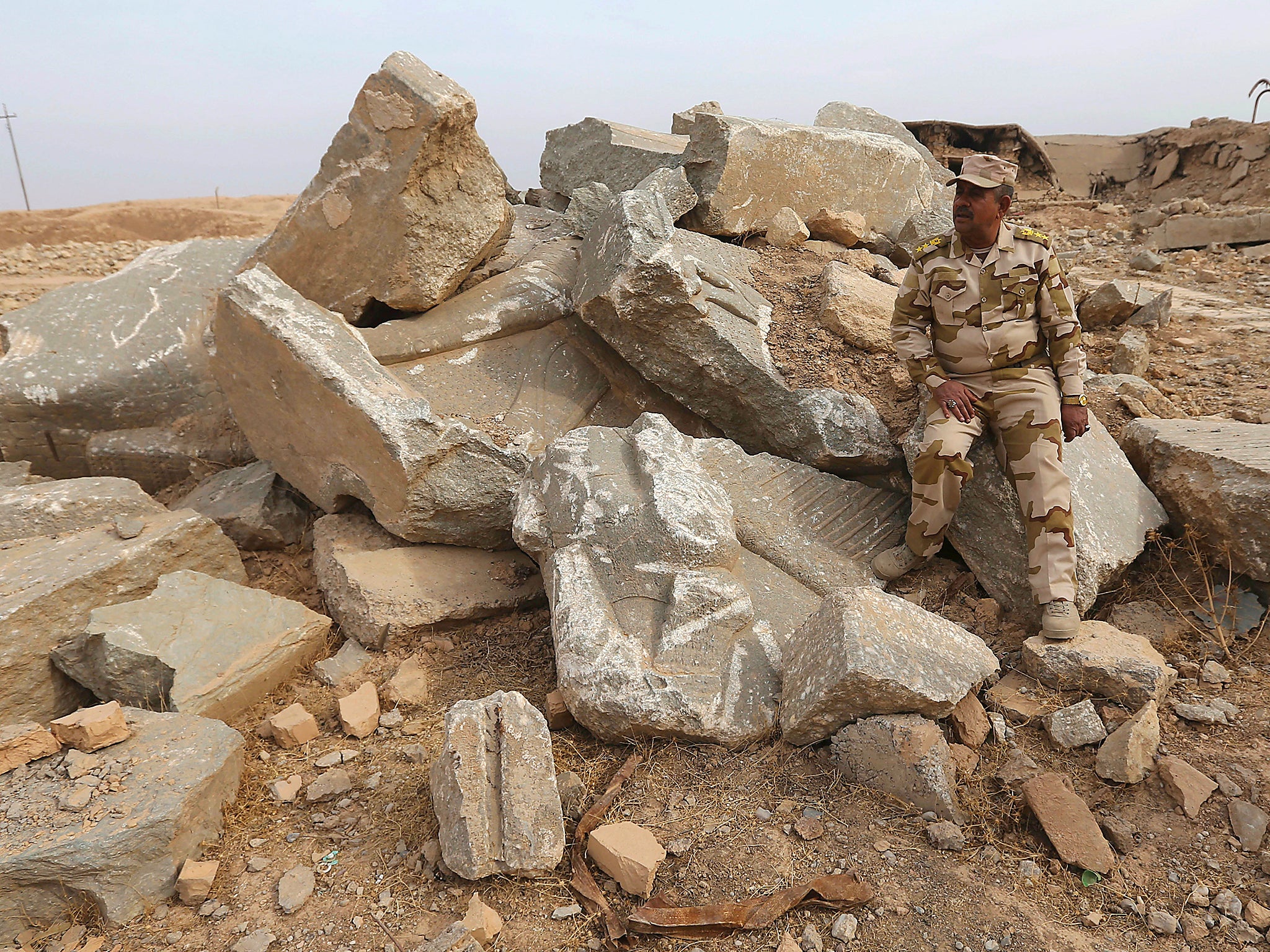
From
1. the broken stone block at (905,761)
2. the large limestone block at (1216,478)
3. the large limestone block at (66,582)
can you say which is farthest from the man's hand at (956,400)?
the large limestone block at (66,582)

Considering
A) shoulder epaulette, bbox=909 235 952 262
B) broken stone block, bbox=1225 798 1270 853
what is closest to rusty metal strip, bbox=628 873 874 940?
broken stone block, bbox=1225 798 1270 853

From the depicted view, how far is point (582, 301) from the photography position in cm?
370

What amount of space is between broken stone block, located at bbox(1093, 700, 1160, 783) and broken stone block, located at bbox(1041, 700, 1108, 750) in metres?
0.05

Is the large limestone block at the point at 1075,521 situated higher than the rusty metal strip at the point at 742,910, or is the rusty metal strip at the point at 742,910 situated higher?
the large limestone block at the point at 1075,521

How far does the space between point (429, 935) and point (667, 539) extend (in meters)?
1.33

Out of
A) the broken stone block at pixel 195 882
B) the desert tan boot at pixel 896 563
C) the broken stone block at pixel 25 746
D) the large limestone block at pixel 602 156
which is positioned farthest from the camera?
the large limestone block at pixel 602 156

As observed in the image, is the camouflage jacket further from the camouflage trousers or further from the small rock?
the small rock

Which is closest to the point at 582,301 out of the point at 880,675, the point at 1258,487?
the point at 880,675

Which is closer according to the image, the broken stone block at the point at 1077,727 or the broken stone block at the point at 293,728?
the broken stone block at the point at 1077,727

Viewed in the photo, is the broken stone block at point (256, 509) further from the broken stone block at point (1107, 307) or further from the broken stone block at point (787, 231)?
the broken stone block at point (1107, 307)

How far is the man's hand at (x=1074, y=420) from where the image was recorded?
3.00 meters

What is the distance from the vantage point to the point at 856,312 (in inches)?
148

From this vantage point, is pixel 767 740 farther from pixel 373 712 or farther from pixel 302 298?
pixel 302 298

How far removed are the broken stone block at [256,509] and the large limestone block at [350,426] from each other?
38 centimetres
